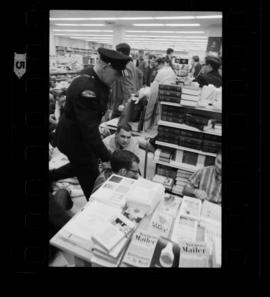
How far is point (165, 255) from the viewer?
4.43 feet

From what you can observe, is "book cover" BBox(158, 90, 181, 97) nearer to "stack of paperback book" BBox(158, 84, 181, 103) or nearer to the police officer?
"stack of paperback book" BBox(158, 84, 181, 103)

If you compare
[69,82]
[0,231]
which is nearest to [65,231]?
[0,231]

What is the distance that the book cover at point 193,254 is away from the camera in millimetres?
1360

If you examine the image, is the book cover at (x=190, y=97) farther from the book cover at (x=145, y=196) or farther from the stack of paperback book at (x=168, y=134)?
the book cover at (x=145, y=196)

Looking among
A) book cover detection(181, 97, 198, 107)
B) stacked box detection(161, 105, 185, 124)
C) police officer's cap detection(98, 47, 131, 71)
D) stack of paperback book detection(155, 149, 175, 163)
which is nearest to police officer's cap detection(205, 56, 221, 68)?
police officer's cap detection(98, 47, 131, 71)

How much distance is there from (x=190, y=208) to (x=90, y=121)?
0.86 m

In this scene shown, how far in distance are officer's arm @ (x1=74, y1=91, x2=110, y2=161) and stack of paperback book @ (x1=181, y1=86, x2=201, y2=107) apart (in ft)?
4.93

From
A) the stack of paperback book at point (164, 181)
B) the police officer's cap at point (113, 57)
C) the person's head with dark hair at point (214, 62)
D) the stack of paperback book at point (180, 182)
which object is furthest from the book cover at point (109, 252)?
the person's head with dark hair at point (214, 62)

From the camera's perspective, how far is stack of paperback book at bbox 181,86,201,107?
2.81 metres

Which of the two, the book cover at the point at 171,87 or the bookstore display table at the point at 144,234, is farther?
the book cover at the point at 171,87

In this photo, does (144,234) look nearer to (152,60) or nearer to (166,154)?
(166,154)

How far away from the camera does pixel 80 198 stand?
2012 mm

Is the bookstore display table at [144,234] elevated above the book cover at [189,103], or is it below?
→ below

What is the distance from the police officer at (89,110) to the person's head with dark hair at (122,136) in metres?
0.12
